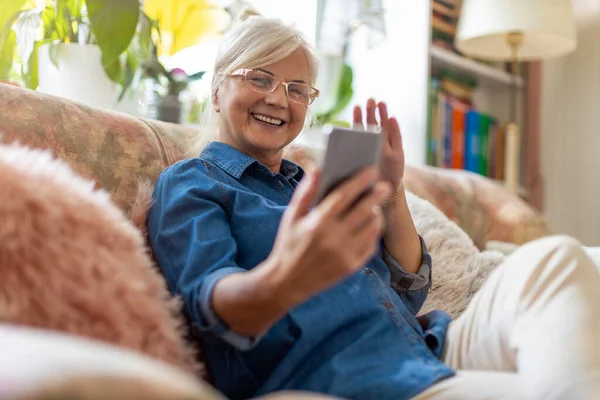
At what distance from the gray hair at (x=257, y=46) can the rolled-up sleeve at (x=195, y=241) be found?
200 mm

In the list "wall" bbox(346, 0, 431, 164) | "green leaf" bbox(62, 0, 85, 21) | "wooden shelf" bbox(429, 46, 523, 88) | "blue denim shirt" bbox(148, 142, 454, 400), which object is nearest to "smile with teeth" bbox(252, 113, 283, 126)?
"blue denim shirt" bbox(148, 142, 454, 400)

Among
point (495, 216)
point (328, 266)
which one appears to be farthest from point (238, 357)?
point (495, 216)

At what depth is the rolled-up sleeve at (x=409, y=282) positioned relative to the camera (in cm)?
116

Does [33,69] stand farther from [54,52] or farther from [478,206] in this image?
[478,206]

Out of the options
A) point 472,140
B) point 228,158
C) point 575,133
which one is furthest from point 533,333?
point 575,133

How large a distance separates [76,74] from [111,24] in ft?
0.44

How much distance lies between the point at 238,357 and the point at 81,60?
870mm

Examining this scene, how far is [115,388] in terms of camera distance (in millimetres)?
390

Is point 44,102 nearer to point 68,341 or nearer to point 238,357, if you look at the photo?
point 238,357

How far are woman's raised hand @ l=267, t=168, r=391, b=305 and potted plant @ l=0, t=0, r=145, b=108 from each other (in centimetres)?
92

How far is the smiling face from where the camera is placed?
1149 mm

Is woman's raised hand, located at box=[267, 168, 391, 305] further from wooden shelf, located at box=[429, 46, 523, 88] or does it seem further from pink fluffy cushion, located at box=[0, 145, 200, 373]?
wooden shelf, located at box=[429, 46, 523, 88]

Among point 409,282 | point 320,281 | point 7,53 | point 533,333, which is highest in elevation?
point 7,53

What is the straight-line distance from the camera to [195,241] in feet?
2.99
